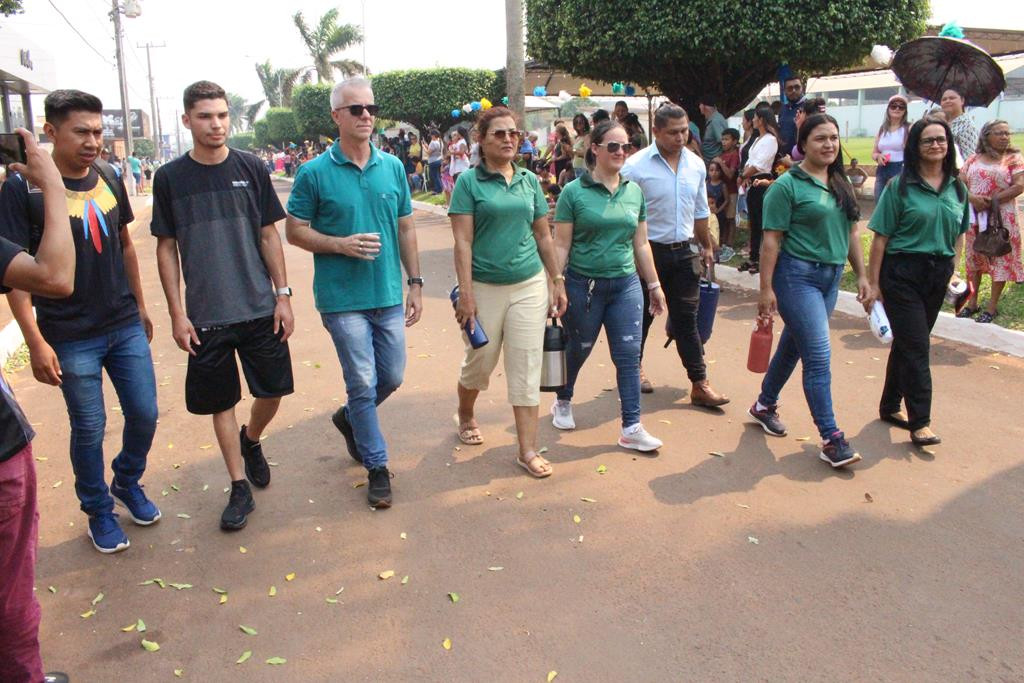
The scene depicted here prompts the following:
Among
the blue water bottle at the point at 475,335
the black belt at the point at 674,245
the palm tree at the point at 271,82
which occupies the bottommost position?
the blue water bottle at the point at 475,335

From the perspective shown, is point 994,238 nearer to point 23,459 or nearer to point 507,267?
point 507,267

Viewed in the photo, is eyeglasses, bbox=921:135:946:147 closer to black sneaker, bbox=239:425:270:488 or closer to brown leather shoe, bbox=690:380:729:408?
brown leather shoe, bbox=690:380:729:408

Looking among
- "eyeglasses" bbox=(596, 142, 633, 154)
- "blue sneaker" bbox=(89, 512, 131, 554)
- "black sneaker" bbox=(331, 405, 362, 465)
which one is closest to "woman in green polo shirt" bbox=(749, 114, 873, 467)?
"eyeglasses" bbox=(596, 142, 633, 154)

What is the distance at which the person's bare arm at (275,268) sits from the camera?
12.7 ft

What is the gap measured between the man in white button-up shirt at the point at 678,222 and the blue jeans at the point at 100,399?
3.00 meters

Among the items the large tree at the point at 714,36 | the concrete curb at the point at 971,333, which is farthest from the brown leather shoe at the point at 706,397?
the large tree at the point at 714,36

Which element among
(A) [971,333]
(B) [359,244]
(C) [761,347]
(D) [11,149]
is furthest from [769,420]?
(D) [11,149]

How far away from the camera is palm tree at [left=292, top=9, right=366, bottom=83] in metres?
47.0

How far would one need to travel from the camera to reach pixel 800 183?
438cm

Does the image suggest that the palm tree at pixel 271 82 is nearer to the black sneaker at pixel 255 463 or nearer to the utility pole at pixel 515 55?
the utility pole at pixel 515 55

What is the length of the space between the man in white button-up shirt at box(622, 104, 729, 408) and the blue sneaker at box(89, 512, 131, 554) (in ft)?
10.9

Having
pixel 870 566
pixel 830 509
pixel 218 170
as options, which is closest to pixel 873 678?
pixel 870 566

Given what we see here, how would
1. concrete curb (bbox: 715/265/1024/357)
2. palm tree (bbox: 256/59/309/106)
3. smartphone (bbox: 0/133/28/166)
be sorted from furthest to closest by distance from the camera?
palm tree (bbox: 256/59/309/106), concrete curb (bbox: 715/265/1024/357), smartphone (bbox: 0/133/28/166)

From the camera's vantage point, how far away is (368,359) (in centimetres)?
404
